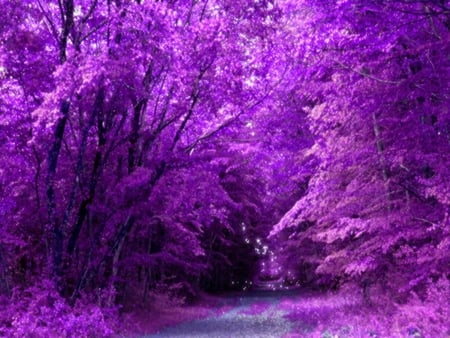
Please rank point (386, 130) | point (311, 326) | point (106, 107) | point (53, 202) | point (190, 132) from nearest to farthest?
point (53, 202)
point (106, 107)
point (386, 130)
point (311, 326)
point (190, 132)

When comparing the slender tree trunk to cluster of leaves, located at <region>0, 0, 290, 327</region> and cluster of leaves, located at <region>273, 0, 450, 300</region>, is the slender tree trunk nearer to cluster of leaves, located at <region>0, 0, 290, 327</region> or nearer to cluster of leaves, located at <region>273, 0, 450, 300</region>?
cluster of leaves, located at <region>0, 0, 290, 327</region>

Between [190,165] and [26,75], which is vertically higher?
[26,75]

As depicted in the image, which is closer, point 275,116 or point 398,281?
point 398,281

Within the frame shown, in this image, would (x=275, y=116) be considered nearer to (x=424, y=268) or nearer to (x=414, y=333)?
(x=424, y=268)

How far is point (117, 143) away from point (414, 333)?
27.3ft

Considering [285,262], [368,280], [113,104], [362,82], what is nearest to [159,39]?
[113,104]

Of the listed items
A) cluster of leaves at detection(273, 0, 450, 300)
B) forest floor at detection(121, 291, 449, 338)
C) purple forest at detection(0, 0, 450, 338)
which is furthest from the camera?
forest floor at detection(121, 291, 449, 338)

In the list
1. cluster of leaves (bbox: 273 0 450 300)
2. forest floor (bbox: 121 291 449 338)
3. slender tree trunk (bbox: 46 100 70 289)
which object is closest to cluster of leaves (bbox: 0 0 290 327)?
slender tree trunk (bbox: 46 100 70 289)

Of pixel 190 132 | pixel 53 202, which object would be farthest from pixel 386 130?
pixel 53 202

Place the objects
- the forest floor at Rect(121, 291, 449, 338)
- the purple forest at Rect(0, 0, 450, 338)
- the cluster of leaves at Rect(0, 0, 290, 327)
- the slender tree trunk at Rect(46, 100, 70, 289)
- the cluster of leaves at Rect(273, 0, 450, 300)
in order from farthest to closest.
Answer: the slender tree trunk at Rect(46, 100, 70, 289), the cluster of leaves at Rect(0, 0, 290, 327), the forest floor at Rect(121, 291, 449, 338), the purple forest at Rect(0, 0, 450, 338), the cluster of leaves at Rect(273, 0, 450, 300)

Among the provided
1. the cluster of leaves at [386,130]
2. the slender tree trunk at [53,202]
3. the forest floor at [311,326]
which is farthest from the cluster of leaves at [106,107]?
the forest floor at [311,326]

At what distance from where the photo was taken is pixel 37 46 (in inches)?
446

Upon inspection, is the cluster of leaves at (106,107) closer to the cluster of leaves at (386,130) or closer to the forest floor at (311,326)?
the cluster of leaves at (386,130)

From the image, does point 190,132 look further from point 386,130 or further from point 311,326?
point 311,326
